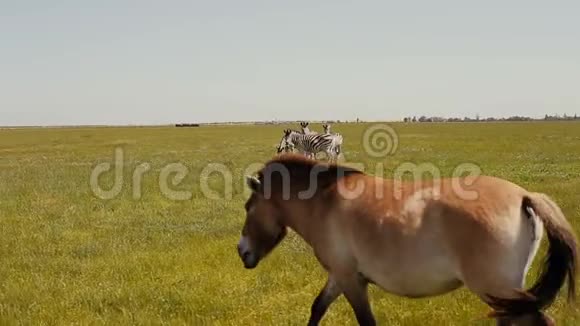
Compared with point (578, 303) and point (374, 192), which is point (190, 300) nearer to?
point (374, 192)

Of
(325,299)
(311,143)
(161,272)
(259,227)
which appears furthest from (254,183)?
(311,143)

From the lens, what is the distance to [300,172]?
589 cm

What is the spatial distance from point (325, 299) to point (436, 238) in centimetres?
169

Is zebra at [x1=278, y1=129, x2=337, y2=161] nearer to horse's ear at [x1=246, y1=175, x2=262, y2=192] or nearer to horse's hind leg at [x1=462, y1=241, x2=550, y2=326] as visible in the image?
horse's ear at [x1=246, y1=175, x2=262, y2=192]

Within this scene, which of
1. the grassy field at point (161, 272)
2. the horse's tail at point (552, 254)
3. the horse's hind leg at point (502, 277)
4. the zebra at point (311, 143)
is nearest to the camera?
the horse's hind leg at point (502, 277)

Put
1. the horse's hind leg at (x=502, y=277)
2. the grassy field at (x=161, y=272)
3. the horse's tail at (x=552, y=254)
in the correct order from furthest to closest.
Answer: the grassy field at (x=161, y=272) → the horse's tail at (x=552, y=254) → the horse's hind leg at (x=502, y=277)

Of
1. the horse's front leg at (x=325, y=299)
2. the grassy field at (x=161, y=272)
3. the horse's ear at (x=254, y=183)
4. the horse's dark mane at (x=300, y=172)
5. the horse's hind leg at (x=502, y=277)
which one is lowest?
the grassy field at (x=161, y=272)

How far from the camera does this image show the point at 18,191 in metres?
19.5

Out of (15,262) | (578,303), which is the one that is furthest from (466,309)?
(15,262)

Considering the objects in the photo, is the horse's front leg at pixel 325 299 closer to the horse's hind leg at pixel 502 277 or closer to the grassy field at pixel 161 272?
the grassy field at pixel 161 272

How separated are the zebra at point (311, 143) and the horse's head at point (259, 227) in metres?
23.9

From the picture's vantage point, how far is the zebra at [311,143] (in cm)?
3084

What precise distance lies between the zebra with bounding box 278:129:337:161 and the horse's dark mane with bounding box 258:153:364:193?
23907 millimetres

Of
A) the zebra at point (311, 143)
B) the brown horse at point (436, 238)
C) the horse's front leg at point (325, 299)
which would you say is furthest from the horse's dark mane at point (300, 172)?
the zebra at point (311, 143)
